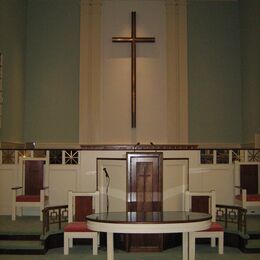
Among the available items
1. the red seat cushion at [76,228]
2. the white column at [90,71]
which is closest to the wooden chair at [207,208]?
the red seat cushion at [76,228]

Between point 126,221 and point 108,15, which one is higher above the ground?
point 108,15

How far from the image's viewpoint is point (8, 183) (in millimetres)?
7617

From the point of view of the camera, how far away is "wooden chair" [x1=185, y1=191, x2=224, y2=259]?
19.2 ft

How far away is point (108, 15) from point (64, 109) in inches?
87.1

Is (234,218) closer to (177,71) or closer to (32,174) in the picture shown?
(32,174)

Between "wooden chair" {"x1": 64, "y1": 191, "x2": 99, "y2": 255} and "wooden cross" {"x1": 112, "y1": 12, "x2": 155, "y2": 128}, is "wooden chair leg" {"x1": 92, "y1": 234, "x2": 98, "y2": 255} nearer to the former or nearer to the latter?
"wooden chair" {"x1": 64, "y1": 191, "x2": 99, "y2": 255}

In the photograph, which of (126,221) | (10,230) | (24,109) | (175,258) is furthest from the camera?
(24,109)

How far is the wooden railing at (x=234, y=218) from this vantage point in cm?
607

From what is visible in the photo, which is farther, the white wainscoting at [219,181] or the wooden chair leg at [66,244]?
the white wainscoting at [219,181]

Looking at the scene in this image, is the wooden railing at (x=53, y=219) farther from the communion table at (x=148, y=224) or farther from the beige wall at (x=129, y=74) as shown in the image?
the beige wall at (x=129, y=74)

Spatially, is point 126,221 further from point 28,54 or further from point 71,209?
point 28,54

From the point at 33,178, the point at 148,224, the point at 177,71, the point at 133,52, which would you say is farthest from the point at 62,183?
the point at 148,224

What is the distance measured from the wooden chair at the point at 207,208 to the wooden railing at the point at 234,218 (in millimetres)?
204

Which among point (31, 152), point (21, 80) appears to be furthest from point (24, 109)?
point (31, 152)
